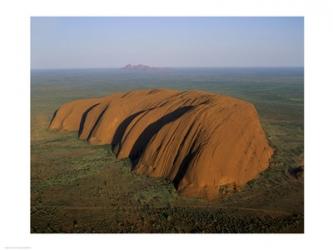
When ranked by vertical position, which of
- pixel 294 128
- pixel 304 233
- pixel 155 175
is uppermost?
pixel 294 128

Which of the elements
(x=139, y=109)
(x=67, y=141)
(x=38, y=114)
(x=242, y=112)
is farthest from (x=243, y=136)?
(x=38, y=114)

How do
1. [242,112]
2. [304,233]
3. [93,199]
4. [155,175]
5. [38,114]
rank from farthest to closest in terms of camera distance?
[38,114] → [242,112] → [155,175] → [93,199] → [304,233]

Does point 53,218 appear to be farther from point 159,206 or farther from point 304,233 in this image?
point 304,233

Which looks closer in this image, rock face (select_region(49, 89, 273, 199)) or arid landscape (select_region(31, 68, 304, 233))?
arid landscape (select_region(31, 68, 304, 233))

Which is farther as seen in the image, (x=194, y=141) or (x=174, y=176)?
(x=194, y=141)

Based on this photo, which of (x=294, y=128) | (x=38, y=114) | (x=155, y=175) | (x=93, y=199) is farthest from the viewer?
(x=38, y=114)

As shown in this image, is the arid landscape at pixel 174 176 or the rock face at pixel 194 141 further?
the rock face at pixel 194 141

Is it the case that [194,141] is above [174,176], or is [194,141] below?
above

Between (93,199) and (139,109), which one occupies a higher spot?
(139,109)
